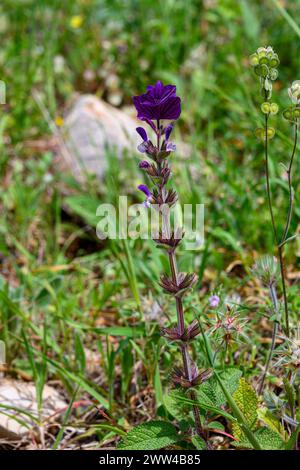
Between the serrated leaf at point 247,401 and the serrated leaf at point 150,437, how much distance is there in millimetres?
169

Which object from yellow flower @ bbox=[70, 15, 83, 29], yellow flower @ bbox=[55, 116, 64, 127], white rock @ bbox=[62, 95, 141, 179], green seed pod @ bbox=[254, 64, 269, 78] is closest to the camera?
green seed pod @ bbox=[254, 64, 269, 78]

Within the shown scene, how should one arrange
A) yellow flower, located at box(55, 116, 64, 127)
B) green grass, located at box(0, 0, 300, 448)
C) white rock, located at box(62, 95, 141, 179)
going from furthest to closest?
yellow flower, located at box(55, 116, 64, 127)
white rock, located at box(62, 95, 141, 179)
green grass, located at box(0, 0, 300, 448)

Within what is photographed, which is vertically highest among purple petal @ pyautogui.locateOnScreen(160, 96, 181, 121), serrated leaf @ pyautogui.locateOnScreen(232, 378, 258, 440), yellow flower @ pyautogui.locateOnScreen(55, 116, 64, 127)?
yellow flower @ pyautogui.locateOnScreen(55, 116, 64, 127)

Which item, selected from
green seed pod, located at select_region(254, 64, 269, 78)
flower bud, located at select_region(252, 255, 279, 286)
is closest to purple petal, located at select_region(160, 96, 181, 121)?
green seed pod, located at select_region(254, 64, 269, 78)

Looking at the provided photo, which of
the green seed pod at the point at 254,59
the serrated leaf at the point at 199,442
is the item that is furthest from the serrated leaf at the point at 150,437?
the green seed pod at the point at 254,59

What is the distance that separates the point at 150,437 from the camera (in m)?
1.76

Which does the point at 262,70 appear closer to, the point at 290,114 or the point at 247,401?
the point at 290,114

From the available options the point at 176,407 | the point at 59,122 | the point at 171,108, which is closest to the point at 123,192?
the point at 59,122

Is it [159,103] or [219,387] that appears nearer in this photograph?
[159,103]

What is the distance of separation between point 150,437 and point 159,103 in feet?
2.75

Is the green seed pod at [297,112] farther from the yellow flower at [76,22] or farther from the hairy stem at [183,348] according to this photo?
the yellow flower at [76,22]

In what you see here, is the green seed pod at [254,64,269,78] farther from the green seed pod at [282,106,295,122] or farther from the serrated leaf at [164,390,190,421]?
the serrated leaf at [164,390,190,421]

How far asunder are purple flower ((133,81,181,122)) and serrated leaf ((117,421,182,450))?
786 millimetres

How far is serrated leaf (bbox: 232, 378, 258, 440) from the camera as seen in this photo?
5.90 feet
